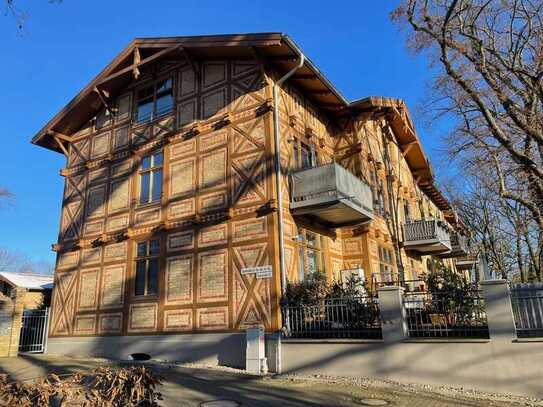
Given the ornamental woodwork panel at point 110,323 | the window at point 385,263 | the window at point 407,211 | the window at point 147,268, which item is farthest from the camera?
the window at point 407,211

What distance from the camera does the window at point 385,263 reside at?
1739 cm

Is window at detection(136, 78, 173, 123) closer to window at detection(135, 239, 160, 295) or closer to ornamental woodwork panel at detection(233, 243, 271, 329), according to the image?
window at detection(135, 239, 160, 295)

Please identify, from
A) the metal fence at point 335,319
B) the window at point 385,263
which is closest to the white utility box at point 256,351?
the metal fence at point 335,319

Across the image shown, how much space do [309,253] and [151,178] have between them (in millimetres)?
6712

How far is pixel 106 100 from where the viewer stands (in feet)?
61.1

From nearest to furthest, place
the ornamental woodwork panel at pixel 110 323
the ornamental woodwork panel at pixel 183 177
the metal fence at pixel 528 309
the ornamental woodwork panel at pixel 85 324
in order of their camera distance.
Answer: the metal fence at pixel 528 309 < the ornamental woodwork panel at pixel 183 177 < the ornamental woodwork panel at pixel 110 323 < the ornamental woodwork panel at pixel 85 324

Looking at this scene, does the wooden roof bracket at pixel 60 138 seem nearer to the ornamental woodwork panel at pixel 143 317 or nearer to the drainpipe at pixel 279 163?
the ornamental woodwork panel at pixel 143 317

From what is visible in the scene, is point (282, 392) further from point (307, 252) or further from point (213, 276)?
point (307, 252)

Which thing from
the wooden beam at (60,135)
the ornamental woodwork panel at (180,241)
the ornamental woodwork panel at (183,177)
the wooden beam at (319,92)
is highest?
the wooden beam at (60,135)

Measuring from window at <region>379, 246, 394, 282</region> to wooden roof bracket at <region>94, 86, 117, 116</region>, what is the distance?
42.1 ft

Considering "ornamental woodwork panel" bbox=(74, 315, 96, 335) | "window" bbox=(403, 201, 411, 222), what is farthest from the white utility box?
"window" bbox=(403, 201, 411, 222)

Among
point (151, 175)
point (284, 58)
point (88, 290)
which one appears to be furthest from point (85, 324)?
point (284, 58)

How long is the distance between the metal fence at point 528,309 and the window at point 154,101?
516 inches

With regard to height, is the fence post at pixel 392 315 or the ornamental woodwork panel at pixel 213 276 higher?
the ornamental woodwork panel at pixel 213 276
